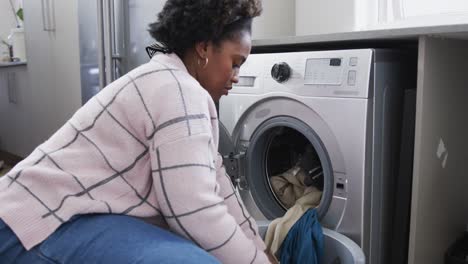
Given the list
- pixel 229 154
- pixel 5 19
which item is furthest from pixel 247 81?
pixel 5 19

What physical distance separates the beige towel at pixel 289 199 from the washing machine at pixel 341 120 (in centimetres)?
5

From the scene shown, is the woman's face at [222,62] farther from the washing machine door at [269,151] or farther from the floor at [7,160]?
the floor at [7,160]

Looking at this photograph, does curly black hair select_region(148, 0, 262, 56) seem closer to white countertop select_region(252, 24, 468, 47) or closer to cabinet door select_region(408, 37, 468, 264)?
white countertop select_region(252, 24, 468, 47)

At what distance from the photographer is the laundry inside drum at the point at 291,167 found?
1564mm

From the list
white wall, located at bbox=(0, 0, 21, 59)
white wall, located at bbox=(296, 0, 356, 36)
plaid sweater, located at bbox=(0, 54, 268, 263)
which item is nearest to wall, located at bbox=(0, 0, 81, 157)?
white wall, located at bbox=(0, 0, 21, 59)

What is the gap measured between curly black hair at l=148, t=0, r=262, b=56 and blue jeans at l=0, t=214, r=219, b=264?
1.39 ft

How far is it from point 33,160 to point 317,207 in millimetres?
894

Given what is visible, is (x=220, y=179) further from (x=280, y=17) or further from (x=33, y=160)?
(x=280, y=17)

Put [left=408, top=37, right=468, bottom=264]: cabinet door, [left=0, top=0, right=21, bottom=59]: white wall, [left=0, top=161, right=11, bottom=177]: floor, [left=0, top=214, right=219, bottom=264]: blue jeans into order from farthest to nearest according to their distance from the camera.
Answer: [left=0, top=0, right=21, bottom=59]: white wall, [left=0, top=161, right=11, bottom=177]: floor, [left=408, top=37, right=468, bottom=264]: cabinet door, [left=0, top=214, right=219, bottom=264]: blue jeans

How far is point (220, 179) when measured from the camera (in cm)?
114

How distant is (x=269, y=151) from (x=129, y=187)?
0.91m

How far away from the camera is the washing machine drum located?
1552 millimetres

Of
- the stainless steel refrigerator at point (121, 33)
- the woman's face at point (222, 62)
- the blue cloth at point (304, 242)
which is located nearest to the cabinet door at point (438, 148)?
the blue cloth at point (304, 242)

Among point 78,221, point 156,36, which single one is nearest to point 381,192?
point 156,36
